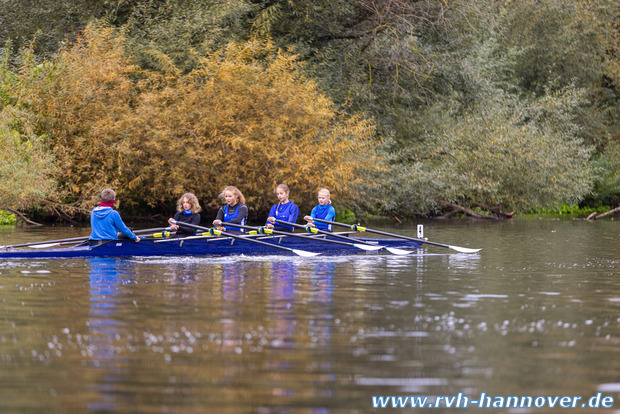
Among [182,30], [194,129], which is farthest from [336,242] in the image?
[182,30]

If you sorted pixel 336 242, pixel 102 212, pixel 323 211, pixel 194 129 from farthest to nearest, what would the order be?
pixel 194 129, pixel 323 211, pixel 336 242, pixel 102 212

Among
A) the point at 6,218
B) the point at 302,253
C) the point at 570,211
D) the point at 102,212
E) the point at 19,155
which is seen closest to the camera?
the point at 102,212

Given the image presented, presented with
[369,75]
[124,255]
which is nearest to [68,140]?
[369,75]

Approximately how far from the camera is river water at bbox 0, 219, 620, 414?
5734mm

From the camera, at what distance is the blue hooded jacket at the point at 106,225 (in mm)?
14586

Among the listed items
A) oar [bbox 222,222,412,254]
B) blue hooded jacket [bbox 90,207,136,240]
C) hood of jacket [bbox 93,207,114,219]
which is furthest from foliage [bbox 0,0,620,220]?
hood of jacket [bbox 93,207,114,219]

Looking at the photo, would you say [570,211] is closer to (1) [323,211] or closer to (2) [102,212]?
(1) [323,211]

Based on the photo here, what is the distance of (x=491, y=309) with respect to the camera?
9.38 meters

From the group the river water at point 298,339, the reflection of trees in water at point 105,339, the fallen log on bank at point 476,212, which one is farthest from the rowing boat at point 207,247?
the fallen log on bank at point 476,212

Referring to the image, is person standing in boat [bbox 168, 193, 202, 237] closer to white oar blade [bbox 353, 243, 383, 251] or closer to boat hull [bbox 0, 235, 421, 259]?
boat hull [bbox 0, 235, 421, 259]

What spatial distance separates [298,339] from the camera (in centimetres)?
748

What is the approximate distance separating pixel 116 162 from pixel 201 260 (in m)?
13.3

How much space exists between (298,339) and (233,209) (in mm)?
9864

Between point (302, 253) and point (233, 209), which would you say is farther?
point (233, 209)
